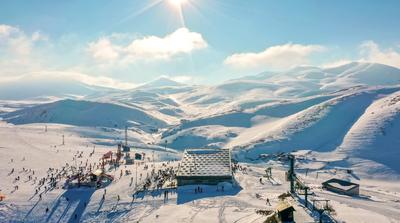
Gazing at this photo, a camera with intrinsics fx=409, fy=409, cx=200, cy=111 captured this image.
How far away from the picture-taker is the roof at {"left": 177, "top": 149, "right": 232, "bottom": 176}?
69.2 metres

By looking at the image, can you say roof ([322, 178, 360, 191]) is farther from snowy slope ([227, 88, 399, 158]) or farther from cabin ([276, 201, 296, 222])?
snowy slope ([227, 88, 399, 158])

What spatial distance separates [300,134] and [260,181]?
62.0m

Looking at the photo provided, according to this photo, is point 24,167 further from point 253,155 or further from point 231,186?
point 253,155

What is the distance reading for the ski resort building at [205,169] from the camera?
6788cm

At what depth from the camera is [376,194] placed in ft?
238

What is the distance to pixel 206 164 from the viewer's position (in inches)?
2869

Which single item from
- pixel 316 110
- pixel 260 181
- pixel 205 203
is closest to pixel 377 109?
pixel 316 110

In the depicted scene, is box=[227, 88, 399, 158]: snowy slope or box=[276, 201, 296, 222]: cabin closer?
box=[276, 201, 296, 222]: cabin

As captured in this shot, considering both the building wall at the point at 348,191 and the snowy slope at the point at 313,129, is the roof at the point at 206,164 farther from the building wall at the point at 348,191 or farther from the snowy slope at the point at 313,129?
the snowy slope at the point at 313,129

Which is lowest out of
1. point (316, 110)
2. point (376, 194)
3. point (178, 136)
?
point (376, 194)

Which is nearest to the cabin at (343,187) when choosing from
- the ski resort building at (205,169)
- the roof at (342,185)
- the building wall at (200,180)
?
the roof at (342,185)

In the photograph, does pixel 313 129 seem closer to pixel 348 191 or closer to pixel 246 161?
pixel 246 161

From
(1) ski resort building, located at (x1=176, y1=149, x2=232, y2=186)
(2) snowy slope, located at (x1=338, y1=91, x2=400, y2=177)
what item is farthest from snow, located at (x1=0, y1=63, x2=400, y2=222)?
(1) ski resort building, located at (x1=176, y1=149, x2=232, y2=186)

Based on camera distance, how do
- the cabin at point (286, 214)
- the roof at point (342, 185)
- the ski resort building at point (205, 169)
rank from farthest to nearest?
the roof at point (342, 185), the ski resort building at point (205, 169), the cabin at point (286, 214)
